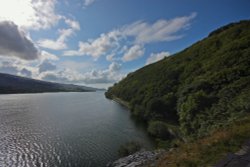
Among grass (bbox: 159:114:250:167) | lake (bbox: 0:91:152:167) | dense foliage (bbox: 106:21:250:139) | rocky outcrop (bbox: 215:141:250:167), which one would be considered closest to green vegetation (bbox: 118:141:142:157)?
lake (bbox: 0:91:152:167)

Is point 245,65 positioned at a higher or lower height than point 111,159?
higher

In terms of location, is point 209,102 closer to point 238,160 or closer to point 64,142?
point 238,160

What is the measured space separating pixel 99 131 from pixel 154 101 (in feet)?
73.6

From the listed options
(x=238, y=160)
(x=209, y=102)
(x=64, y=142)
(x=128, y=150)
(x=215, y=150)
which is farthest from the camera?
(x=64, y=142)

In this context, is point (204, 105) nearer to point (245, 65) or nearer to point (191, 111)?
point (191, 111)

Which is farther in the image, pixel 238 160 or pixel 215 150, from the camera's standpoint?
pixel 215 150

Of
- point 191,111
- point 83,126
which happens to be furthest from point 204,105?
point 83,126

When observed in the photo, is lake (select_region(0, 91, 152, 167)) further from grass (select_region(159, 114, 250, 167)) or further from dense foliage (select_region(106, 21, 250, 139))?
grass (select_region(159, 114, 250, 167))

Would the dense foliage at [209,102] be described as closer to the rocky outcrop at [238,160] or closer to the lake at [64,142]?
the lake at [64,142]

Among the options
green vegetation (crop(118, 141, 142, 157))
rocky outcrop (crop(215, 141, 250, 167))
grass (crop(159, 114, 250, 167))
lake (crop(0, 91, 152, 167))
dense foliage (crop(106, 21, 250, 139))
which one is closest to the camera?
rocky outcrop (crop(215, 141, 250, 167))

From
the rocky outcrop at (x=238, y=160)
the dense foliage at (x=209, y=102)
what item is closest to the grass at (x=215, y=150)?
the rocky outcrop at (x=238, y=160)

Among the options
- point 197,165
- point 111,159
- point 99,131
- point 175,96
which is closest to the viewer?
point 197,165

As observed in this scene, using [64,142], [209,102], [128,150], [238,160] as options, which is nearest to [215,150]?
[238,160]

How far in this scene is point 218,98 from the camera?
3453cm
